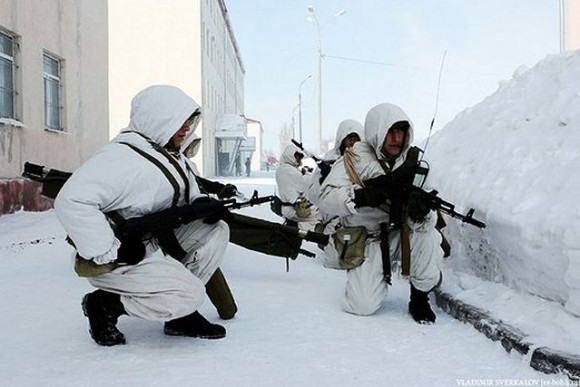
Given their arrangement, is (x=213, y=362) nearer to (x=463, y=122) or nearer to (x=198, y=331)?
(x=198, y=331)

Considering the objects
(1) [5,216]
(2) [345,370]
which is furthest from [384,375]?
(1) [5,216]

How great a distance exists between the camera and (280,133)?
307ft

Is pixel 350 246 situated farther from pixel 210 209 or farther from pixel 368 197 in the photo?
pixel 210 209

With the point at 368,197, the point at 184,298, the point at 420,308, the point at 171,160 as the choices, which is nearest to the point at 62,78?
the point at 171,160

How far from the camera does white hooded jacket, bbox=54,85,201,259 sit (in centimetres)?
231

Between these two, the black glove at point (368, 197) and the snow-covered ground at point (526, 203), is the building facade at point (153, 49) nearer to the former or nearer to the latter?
the snow-covered ground at point (526, 203)

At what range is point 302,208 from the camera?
19.5 feet

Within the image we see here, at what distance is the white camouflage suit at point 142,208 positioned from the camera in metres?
2.32

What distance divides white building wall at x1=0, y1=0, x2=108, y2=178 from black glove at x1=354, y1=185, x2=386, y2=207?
6.10 metres

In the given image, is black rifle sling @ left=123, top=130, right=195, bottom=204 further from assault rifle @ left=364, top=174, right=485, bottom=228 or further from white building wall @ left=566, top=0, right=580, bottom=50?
white building wall @ left=566, top=0, right=580, bottom=50

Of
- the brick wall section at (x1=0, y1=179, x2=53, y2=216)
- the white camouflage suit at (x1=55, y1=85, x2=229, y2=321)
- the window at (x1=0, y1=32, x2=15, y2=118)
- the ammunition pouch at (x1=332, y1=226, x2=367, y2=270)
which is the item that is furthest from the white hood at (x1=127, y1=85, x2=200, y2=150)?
the window at (x1=0, y1=32, x2=15, y2=118)

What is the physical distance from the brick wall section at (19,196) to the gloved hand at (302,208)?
4.07m

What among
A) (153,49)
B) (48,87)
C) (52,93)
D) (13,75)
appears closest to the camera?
(13,75)

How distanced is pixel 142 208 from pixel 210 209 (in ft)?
1.08
